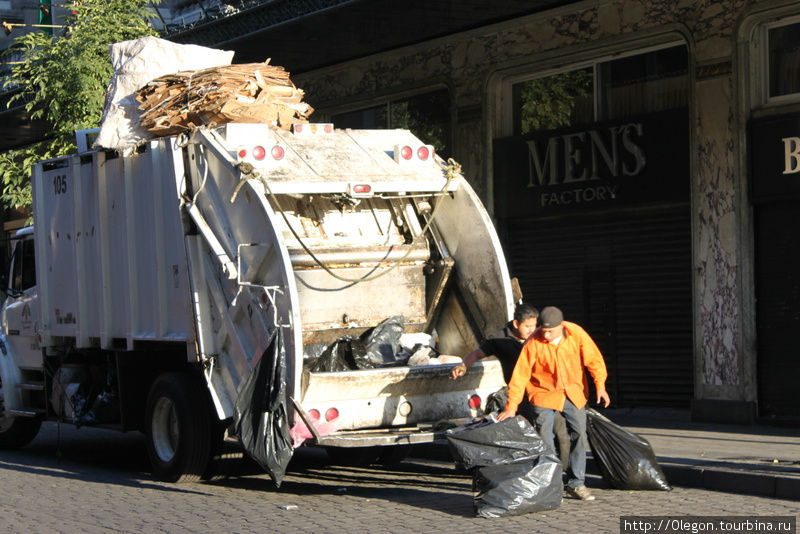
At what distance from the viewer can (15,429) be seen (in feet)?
42.2

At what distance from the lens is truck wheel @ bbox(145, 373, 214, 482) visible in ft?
32.0

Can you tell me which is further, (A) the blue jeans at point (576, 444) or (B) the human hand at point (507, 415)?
(A) the blue jeans at point (576, 444)

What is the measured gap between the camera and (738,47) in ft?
41.0

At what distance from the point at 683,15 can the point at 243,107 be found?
18.6 feet

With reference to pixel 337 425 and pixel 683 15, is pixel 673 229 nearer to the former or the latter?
pixel 683 15

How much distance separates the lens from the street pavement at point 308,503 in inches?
307

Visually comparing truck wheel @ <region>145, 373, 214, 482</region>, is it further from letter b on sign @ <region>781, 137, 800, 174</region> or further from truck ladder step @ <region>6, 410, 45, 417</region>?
letter b on sign @ <region>781, 137, 800, 174</region>

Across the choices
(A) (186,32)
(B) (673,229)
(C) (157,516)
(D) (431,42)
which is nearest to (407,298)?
(C) (157,516)

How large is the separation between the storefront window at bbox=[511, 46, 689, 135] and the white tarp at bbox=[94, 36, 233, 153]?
4.85 metres

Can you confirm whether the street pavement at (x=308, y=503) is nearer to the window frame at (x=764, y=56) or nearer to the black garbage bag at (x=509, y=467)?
the black garbage bag at (x=509, y=467)

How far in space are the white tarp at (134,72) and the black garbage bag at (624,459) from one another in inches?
186

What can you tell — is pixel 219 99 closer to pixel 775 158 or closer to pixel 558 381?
pixel 558 381

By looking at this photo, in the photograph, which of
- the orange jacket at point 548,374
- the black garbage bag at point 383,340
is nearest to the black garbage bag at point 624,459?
the orange jacket at point 548,374

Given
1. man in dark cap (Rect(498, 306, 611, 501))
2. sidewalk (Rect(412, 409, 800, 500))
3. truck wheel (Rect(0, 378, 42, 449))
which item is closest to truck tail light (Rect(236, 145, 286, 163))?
man in dark cap (Rect(498, 306, 611, 501))
